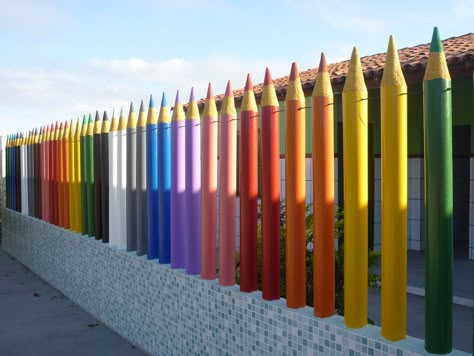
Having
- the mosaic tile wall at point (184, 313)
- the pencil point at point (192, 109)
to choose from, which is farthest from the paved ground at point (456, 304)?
the pencil point at point (192, 109)

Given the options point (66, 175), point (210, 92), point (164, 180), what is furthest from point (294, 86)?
point (66, 175)

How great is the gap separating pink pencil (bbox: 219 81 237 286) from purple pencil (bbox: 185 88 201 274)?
0.41 meters

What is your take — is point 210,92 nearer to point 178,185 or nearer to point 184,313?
point 178,185

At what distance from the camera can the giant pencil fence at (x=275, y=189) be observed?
2740mm

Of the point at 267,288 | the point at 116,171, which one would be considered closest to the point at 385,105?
the point at 267,288

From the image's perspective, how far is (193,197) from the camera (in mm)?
4664

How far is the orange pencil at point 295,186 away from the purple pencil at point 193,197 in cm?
125

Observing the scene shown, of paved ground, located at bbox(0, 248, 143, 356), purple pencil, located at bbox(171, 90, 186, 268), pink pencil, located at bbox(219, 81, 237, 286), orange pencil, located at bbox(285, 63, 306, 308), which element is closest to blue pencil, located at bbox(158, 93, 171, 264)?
purple pencil, located at bbox(171, 90, 186, 268)

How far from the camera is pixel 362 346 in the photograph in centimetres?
295

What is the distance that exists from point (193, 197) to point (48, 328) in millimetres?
2899

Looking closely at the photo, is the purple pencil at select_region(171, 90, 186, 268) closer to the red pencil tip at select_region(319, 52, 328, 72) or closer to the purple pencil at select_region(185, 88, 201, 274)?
the purple pencil at select_region(185, 88, 201, 274)

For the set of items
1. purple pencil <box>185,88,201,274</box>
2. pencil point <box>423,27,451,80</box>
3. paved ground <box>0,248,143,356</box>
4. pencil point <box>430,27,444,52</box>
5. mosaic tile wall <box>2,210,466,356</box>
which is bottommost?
paved ground <box>0,248,143,356</box>

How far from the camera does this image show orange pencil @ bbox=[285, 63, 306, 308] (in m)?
3.58

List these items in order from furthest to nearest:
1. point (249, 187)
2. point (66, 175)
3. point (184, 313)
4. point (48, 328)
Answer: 1. point (66, 175)
2. point (48, 328)
3. point (184, 313)
4. point (249, 187)
